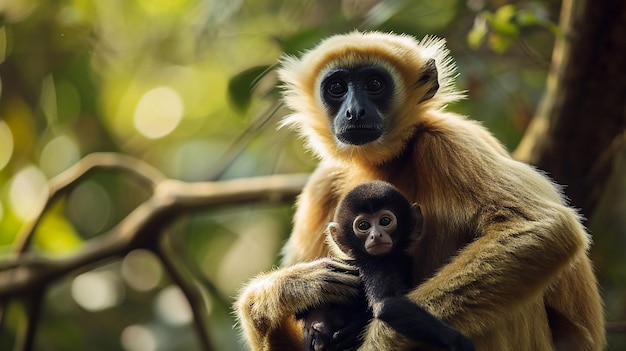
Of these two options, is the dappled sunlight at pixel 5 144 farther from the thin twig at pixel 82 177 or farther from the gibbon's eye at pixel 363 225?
the gibbon's eye at pixel 363 225

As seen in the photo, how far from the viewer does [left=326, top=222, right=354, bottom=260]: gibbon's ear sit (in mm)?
4949

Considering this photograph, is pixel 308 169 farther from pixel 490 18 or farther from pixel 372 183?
pixel 372 183

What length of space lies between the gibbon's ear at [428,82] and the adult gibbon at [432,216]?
0.01 meters

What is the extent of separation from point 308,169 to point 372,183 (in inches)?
257

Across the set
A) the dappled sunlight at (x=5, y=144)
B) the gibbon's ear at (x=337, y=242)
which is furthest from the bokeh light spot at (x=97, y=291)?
the gibbon's ear at (x=337, y=242)

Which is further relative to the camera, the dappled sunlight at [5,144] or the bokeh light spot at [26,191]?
the dappled sunlight at [5,144]

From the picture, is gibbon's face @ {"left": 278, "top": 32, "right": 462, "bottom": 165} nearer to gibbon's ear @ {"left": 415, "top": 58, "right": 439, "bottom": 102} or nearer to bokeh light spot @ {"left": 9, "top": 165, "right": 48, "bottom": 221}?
gibbon's ear @ {"left": 415, "top": 58, "right": 439, "bottom": 102}

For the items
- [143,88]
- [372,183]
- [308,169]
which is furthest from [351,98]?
[143,88]

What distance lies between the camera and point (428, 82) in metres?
5.69

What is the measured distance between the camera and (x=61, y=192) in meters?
8.08

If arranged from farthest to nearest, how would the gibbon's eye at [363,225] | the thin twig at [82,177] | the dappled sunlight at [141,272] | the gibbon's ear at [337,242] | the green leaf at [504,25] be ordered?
the dappled sunlight at [141,272] < the thin twig at [82,177] < the green leaf at [504,25] < the gibbon's ear at [337,242] < the gibbon's eye at [363,225]

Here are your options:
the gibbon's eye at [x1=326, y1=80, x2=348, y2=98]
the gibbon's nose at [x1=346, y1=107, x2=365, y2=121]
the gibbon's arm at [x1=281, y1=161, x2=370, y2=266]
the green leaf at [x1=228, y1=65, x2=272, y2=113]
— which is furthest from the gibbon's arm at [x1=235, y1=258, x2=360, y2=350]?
the green leaf at [x1=228, y1=65, x2=272, y2=113]

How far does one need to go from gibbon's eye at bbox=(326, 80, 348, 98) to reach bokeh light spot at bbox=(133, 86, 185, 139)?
707 cm

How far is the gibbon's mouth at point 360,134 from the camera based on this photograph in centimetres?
532
